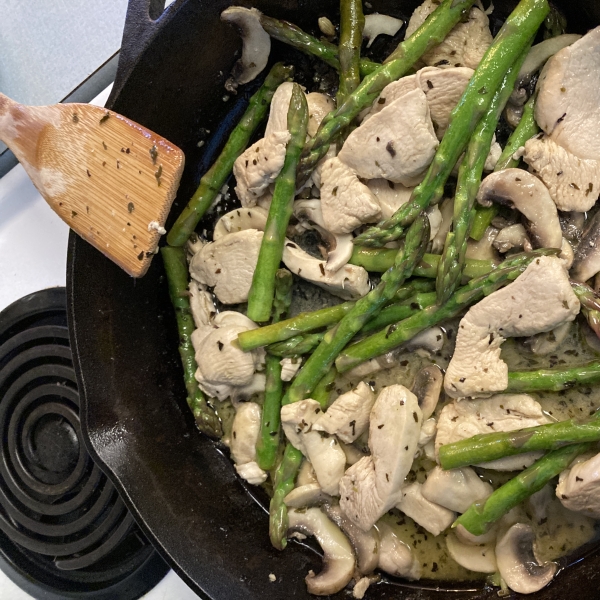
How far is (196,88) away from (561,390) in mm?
1900

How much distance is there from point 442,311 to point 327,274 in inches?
18.1

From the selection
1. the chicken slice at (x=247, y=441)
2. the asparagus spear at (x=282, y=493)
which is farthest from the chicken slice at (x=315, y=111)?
the asparagus spear at (x=282, y=493)

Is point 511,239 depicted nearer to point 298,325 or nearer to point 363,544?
point 298,325

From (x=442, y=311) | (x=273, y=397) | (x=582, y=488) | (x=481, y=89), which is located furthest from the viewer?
(x=273, y=397)

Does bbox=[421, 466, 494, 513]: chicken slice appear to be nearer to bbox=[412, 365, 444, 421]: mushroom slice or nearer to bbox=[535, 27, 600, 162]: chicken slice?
bbox=[412, 365, 444, 421]: mushroom slice

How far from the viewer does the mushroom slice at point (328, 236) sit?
221 cm

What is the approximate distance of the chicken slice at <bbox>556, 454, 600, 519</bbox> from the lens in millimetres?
1887

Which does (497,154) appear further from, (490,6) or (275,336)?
(275,336)

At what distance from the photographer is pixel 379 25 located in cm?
236

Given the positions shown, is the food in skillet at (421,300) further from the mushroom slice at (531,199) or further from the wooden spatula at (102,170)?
the wooden spatula at (102,170)

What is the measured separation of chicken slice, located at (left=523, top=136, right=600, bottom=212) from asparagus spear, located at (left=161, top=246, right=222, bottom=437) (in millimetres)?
1522

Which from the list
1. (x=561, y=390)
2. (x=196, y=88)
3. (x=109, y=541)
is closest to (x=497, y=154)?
(x=561, y=390)

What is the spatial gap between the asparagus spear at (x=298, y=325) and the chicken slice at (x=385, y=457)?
35 cm

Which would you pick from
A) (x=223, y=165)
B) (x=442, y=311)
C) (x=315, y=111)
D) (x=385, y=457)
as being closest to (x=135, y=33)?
(x=223, y=165)
